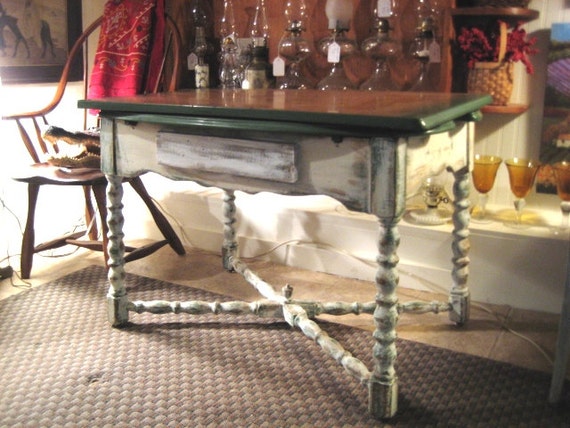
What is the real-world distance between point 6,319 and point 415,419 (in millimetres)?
1309

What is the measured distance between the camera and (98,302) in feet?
6.69

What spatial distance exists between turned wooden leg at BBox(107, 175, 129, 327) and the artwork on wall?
56.2 inches

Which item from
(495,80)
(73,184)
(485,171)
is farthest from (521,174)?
(73,184)

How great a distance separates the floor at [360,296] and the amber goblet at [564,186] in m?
0.31

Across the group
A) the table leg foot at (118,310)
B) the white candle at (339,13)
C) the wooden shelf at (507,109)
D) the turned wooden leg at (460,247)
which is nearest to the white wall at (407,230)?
the wooden shelf at (507,109)

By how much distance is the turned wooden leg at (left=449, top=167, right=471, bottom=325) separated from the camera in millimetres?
1697

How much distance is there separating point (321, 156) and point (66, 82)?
1.66m

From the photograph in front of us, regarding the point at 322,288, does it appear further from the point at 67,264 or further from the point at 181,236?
the point at 67,264

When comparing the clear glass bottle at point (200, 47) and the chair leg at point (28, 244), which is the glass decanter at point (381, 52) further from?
the chair leg at point (28, 244)

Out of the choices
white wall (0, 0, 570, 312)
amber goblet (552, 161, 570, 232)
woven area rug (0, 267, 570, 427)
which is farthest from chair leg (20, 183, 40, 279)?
amber goblet (552, 161, 570, 232)

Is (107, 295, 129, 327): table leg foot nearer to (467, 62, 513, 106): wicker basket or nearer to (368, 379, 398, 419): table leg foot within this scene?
(368, 379, 398, 419): table leg foot

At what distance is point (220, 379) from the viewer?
1544 mm

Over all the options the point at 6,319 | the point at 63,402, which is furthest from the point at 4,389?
the point at 6,319

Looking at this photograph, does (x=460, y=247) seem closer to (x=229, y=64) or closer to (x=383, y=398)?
(x=383, y=398)
